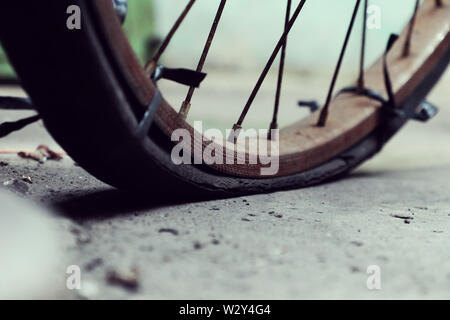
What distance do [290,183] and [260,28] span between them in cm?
434

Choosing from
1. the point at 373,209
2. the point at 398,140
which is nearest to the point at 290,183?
the point at 373,209

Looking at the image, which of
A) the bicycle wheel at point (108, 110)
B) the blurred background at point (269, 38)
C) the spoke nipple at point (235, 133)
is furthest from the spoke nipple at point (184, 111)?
the blurred background at point (269, 38)

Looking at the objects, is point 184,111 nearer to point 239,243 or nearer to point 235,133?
point 235,133

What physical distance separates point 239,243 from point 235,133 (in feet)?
1.22

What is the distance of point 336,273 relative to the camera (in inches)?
30.5

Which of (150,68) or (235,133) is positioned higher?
(150,68)

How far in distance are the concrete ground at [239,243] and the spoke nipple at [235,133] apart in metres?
0.13

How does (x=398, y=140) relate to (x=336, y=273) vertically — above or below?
below

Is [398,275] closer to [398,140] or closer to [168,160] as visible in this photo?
[168,160]

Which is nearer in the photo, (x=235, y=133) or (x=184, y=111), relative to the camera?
(x=184, y=111)

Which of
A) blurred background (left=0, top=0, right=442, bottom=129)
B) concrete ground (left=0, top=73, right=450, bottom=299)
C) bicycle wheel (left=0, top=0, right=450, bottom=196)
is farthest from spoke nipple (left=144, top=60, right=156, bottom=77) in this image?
blurred background (left=0, top=0, right=442, bottom=129)

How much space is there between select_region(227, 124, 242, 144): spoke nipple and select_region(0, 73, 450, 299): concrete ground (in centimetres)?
13

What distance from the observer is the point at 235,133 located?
1.17 metres

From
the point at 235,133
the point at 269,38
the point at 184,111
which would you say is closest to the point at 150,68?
the point at 184,111
